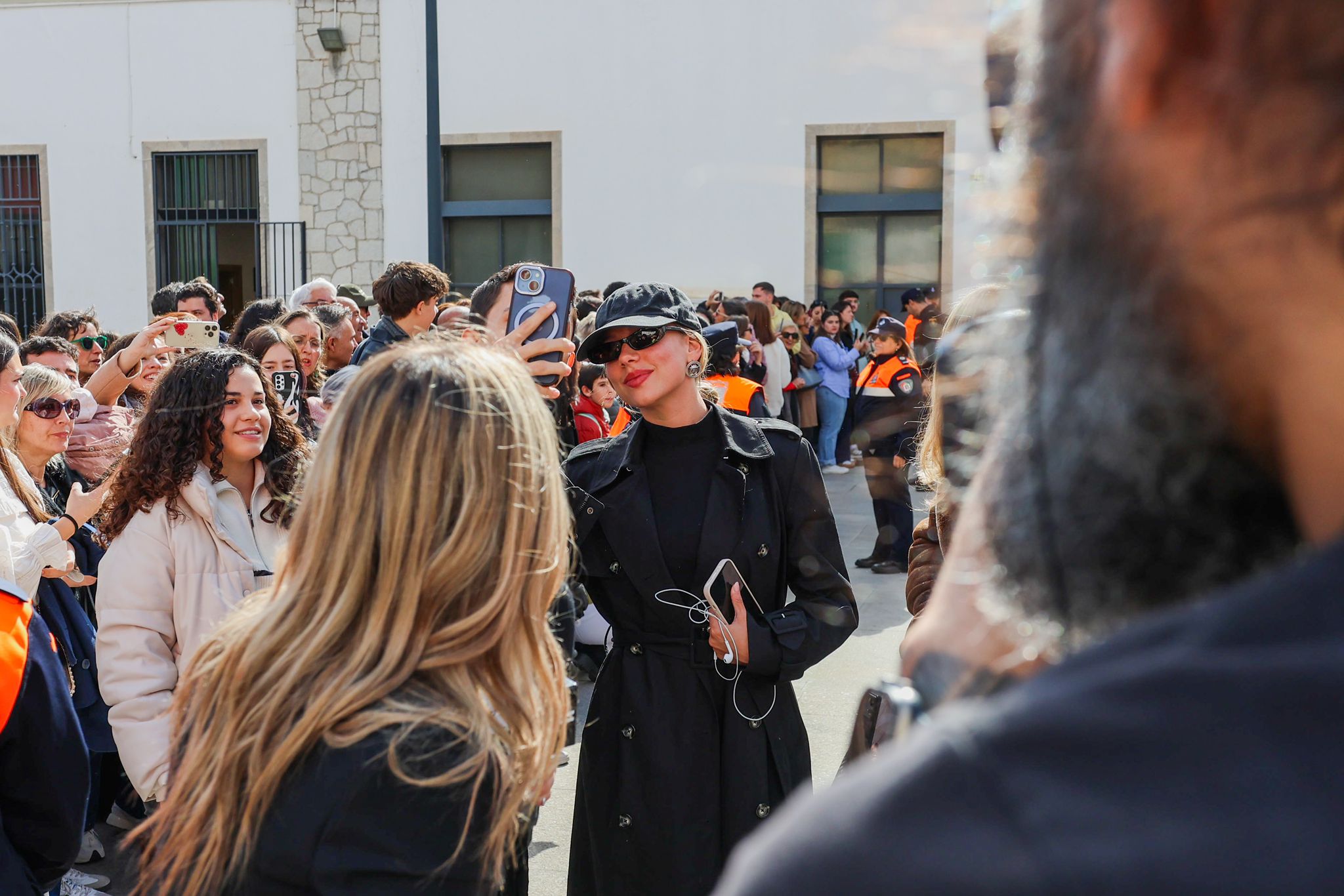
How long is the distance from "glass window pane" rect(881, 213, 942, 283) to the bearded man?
14744 millimetres

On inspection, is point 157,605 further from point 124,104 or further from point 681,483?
point 124,104

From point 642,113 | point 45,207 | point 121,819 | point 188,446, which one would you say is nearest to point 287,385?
point 188,446

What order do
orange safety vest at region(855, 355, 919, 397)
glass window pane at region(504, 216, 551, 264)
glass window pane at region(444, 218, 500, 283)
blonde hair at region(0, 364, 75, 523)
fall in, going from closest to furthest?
1. blonde hair at region(0, 364, 75, 523)
2. orange safety vest at region(855, 355, 919, 397)
3. glass window pane at region(504, 216, 551, 264)
4. glass window pane at region(444, 218, 500, 283)

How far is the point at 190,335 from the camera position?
17.1 feet

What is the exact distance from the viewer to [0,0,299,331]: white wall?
15.7 metres

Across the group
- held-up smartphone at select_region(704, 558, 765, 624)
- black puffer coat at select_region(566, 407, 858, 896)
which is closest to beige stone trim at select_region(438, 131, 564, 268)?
black puffer coat at select_region(566, 407, 858, 896)

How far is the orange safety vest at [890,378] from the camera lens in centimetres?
852

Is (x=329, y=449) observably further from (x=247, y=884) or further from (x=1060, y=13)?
(x=1060, y=13)

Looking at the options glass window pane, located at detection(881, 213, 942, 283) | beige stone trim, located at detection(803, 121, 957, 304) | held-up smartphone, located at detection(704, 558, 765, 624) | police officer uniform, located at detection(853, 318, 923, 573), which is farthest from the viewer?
glass window pane, located at detection(881, 213, 942, 283)

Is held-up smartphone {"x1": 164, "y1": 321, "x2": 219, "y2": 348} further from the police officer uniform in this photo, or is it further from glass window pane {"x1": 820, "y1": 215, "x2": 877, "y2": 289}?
glass window pane {"x1": 820, "y1": 215, "x2": 877, "y2": 289}

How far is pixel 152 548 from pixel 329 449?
1695 mm

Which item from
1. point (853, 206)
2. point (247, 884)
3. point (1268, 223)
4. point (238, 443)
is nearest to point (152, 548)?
point (238, 443)

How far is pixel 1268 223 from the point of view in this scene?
474mm

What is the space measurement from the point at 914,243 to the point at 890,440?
731 cm
